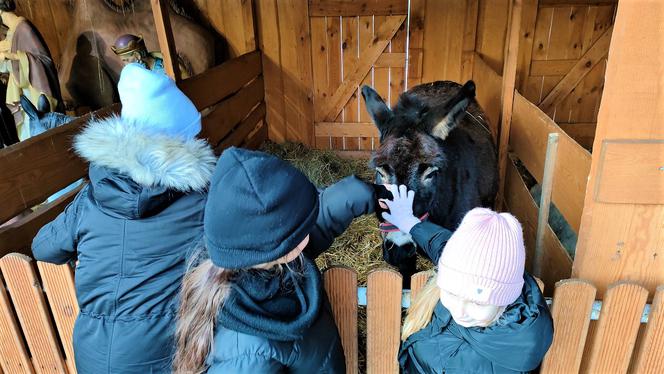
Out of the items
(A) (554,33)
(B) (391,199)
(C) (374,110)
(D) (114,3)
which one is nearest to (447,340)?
(B) (391,199)

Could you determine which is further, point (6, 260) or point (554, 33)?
point (554, 33)

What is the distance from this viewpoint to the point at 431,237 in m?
1.63

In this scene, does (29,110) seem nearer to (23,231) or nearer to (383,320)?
(23,231)

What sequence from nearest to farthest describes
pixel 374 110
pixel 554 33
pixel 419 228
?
pixel 419 228 < pixel 374 110 < pixel 554 33

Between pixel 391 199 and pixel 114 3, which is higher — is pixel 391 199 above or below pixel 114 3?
below

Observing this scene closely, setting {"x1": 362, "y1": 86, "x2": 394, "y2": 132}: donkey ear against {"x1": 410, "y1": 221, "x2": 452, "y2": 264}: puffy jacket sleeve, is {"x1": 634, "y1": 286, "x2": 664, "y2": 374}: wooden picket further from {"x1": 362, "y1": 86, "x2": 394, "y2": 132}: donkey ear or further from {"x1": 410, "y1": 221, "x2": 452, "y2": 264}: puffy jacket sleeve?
{"x1": 362, "y1": 86, "x2": 394, "y2": 132}: donkey ear

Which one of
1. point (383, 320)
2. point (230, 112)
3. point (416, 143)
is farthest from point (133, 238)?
point (230, 112)

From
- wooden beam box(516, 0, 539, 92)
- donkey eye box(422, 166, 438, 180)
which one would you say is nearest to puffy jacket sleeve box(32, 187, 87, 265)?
donkey eye box(422, 166, 438, 180)

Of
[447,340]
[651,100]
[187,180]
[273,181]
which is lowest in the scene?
[447,340]

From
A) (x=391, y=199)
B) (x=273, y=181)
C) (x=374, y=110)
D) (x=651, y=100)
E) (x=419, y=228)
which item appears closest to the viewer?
(x=273, y=181)

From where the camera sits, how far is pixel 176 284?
1.49 metres

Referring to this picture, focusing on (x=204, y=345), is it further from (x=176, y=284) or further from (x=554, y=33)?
(x=554, y=33)

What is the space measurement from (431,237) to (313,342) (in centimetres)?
61

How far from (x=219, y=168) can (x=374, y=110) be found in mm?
1917
